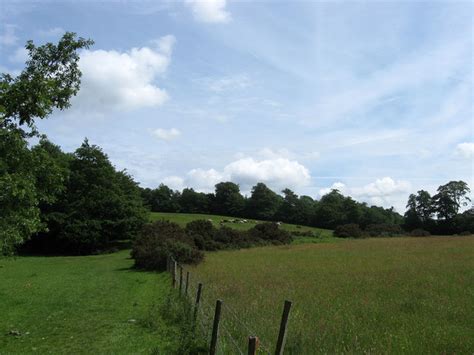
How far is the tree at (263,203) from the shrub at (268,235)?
6478 centimetres

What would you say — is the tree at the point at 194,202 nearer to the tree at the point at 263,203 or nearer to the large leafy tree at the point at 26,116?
the tree at the point at 263,203

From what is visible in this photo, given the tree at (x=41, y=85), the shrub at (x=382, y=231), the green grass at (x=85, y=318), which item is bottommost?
the green grass at (x=85, y=318)

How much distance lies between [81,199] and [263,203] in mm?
79328

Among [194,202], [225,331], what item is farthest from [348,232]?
[194,202]

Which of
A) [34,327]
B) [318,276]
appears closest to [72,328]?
[34,327]

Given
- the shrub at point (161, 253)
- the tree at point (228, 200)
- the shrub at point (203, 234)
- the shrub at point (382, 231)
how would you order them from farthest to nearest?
the tree at point (228, 200) < the shrub at point (382, 231) < the shrub at point (203, 234) < the shrub at point (161, 253)

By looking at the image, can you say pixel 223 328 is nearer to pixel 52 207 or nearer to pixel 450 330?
pixel 450 330

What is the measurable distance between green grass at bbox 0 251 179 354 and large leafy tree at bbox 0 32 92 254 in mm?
2689

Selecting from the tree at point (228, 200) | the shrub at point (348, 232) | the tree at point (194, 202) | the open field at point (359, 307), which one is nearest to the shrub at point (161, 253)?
the open field at point (359, 307)

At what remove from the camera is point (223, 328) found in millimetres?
Answer: 9414

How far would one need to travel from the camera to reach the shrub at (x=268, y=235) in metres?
52.7

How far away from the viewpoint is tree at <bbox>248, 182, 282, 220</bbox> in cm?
12297

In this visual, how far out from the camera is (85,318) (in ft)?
44.5

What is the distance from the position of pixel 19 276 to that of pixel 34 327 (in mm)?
17352
